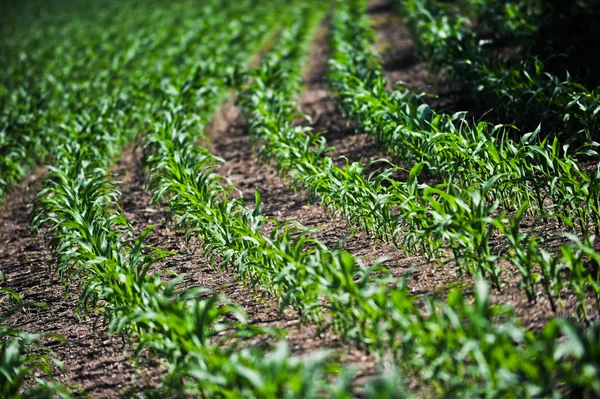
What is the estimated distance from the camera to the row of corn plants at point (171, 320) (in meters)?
2.62

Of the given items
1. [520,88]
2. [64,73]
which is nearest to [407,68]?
[520,88]

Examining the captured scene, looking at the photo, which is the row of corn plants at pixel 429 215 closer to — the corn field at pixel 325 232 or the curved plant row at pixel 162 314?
the corn field at pixel 325 232

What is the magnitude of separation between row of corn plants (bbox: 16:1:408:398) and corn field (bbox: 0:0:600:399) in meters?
0.02

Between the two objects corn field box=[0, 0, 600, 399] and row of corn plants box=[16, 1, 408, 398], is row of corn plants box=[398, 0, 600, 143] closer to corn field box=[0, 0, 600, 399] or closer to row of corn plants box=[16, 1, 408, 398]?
corn field box=[0, 0, 600, 399]

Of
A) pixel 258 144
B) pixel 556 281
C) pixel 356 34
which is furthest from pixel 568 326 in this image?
pixel 356 34

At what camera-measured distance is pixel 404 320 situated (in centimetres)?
282

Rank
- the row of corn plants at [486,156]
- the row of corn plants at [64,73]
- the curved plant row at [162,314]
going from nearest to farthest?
the curved plant row at [162,314]
the row of corn plants at [486,156]
the row of corn plants at [64,73]

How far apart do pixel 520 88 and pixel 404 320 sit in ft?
14.1

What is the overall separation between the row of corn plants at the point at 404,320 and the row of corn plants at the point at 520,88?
98.2 inches

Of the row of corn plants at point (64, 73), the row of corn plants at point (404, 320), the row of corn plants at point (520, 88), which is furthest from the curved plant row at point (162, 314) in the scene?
the row of corn plants at point (520, 88)

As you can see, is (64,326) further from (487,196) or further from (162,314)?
(487,196)

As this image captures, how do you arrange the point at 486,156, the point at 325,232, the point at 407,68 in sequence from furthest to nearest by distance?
the point at 407,68 → the point at 325,232 → the point at 486,156

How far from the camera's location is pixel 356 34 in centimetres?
1101

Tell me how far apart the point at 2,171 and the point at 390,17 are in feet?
37.9
